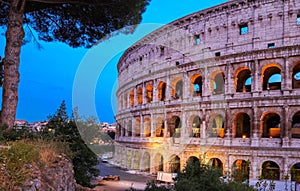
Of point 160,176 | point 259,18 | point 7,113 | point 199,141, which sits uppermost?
point 259,18

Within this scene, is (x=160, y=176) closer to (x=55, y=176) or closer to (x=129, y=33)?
(x=129, y=33)

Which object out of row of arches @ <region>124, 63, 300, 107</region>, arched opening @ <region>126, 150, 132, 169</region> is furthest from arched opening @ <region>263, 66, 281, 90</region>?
arched opening @ <region>126, 150, 132, 169</region>

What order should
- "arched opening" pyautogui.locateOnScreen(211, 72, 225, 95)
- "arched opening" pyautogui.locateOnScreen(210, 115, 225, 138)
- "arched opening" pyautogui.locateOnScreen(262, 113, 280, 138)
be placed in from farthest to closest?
1. "arched opening" pyautogui.locateOnScreen(211, 72, 225, 95)
2. "arched opening" pyautogui.locateOnScreen(210, 115, 225, 138)
3. "arched opening" pyautogui.locateOnScreen(262, 113, 280, 138)

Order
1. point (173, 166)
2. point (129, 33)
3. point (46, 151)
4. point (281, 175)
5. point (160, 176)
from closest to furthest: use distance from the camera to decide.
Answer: point (46, 151) → point (129, 33) → point (281, 175) → point (160, 176) → point (173, 166)

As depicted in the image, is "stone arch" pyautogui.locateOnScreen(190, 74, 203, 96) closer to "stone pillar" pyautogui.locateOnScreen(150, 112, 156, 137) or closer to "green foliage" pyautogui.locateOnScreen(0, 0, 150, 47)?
"stone pillar" pyautogui.locateOnScreen(150, 112, 156, 137)

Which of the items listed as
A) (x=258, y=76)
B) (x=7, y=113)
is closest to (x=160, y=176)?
(x=258, y=76)

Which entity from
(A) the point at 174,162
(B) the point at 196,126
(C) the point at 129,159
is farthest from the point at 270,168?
(C) the point at 129,159
